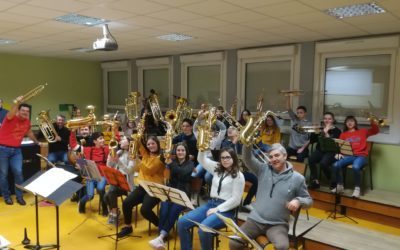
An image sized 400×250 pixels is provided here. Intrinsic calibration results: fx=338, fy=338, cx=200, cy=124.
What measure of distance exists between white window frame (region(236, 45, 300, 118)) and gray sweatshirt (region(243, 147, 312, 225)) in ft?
13.2

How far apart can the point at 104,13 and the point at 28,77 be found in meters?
6.24

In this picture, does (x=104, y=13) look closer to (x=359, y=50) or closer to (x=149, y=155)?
(x=149, y=155)

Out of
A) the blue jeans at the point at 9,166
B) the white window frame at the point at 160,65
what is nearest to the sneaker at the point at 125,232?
the blue jeans at the point at 9,166

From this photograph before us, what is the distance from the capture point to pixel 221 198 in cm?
361

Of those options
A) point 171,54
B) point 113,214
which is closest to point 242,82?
point 171,54

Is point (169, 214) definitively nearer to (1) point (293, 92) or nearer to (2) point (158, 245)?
(2) point (158, 245)

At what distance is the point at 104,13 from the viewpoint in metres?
4.44

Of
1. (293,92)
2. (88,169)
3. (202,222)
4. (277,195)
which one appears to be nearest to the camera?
(277,195)

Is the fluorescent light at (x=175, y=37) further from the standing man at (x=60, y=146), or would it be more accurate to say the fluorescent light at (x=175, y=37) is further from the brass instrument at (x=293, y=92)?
the standing man at (x=60, y=146)

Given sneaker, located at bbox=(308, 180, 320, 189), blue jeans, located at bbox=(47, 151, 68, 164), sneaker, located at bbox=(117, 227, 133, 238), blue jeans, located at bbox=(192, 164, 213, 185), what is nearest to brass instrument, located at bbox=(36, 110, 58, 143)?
blue jeans, located at bbox=(47, 151, 68, 164)

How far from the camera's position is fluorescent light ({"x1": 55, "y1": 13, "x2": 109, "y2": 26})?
15.4ft

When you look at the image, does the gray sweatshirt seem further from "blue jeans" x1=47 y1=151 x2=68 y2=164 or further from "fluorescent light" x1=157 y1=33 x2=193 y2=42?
"blue jeans" x1=47 y1=151 x2=68 y2=164

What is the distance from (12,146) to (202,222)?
12.3 feet

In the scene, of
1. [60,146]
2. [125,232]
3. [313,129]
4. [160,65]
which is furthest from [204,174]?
[160,65]
